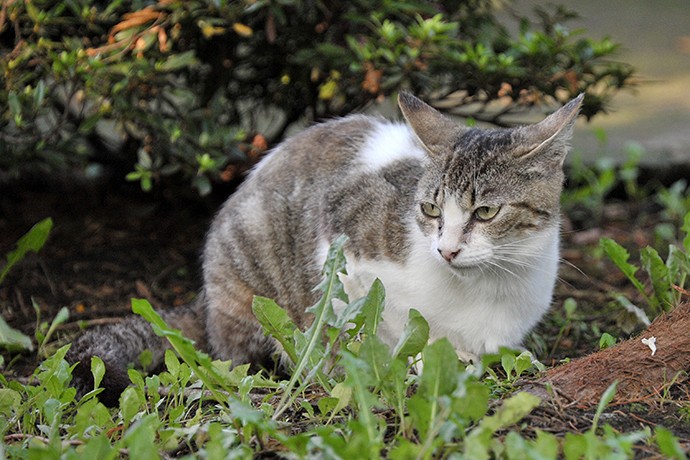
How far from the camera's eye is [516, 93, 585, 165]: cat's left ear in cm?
321

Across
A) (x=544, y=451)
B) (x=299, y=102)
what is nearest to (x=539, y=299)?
(x=544, y=451)

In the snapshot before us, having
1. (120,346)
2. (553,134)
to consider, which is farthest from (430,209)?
(120,346)

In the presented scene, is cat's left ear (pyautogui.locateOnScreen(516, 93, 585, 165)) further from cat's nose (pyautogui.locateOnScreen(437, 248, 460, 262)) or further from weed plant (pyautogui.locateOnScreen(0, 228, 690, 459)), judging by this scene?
weed plant (pyautogui.locateOnScreen(0, 228, 690, 459))

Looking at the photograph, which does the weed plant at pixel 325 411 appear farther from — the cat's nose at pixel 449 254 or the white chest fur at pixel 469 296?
the cat's nose at pixel 449 254

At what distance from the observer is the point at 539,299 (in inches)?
140

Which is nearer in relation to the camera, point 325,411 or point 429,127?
point 325,411

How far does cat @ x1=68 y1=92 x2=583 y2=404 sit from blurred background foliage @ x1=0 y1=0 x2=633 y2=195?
42 cm

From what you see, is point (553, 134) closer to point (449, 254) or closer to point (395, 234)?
point (449, 254)

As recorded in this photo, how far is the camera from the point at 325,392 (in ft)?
10.1

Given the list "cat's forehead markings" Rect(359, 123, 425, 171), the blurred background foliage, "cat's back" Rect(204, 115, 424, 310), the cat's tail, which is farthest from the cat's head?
the cat's tail

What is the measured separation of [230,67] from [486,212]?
7.25ft

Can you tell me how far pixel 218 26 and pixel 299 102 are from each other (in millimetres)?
890

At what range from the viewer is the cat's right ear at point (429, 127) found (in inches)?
137

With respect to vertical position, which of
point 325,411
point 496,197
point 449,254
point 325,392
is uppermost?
point 496,197
